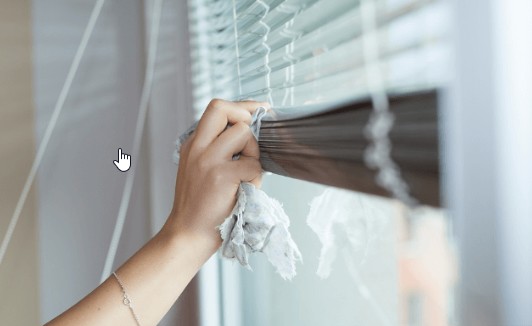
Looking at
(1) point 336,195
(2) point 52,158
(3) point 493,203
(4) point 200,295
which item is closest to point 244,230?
(1) point 336,195

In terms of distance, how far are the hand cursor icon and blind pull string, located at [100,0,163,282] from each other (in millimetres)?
10

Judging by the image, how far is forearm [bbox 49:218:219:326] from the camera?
816 millimetres

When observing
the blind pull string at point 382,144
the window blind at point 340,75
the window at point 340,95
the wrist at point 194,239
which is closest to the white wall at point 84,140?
the window at point 340,95

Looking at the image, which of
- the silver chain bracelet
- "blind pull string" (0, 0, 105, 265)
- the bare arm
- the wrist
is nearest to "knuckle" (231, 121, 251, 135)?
the bare arm

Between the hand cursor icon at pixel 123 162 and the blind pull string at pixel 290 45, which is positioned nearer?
the blind pull string at pixel 290 45

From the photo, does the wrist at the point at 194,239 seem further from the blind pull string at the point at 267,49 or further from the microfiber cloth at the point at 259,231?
the blind pull string at the point at 267,49

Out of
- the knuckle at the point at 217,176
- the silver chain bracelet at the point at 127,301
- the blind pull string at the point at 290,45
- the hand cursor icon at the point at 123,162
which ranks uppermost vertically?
the blind pull string at the point at 290,45

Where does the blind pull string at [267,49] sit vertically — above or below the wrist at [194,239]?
above

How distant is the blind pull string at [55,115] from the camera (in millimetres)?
1350

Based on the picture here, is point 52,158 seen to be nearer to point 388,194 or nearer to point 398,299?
point 398,299

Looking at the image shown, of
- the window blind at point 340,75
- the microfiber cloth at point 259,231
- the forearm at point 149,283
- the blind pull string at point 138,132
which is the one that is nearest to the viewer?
the window blind at point 340,75

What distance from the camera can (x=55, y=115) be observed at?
1.36 m

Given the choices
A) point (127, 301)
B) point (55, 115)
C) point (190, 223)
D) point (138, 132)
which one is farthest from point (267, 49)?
point (55, 115)

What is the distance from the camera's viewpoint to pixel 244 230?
0.72 meters
